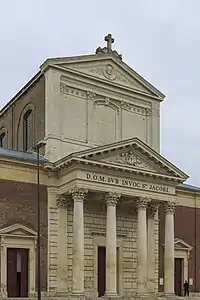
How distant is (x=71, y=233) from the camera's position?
125ft

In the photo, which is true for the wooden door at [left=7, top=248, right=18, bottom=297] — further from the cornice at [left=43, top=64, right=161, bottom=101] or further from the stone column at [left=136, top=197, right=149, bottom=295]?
the cornice at [left=43, top=64, right=161, bottom=101]

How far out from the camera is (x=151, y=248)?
4091cm

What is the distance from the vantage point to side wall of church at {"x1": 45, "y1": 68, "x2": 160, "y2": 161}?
39.5m

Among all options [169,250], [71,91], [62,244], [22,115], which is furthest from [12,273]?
[71,91]

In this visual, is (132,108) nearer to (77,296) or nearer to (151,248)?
(151,248)

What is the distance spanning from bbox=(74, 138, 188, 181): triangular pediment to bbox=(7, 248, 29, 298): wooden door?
22.2 feet

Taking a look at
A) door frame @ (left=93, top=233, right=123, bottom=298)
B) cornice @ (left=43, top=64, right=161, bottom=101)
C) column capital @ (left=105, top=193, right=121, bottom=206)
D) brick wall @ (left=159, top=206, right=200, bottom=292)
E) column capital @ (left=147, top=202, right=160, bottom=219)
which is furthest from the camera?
brick wall @ (left=159, top=206, right=200, bottom=292)

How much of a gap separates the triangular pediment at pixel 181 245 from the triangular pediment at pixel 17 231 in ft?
38.2

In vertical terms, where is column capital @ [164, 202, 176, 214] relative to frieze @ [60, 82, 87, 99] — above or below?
below

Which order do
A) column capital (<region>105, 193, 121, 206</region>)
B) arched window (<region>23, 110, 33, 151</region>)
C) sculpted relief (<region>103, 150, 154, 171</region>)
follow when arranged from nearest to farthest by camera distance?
column capital (<region>105, 193, 121, 206</region>)
sculpted relief (<region>103, 150, 154, 171</region>)
arched window (<region>23, 110, 33, 151</region>)

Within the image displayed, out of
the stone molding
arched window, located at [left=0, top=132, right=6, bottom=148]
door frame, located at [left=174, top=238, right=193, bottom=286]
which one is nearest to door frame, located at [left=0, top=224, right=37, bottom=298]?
the stone molding

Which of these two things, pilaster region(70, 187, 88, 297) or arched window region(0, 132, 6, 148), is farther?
arched window region(0, 132, 6, 148)

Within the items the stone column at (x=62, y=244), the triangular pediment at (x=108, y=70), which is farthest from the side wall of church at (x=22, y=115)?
the stone column at (x=62, y=244)

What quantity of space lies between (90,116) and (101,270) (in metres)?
10.1
